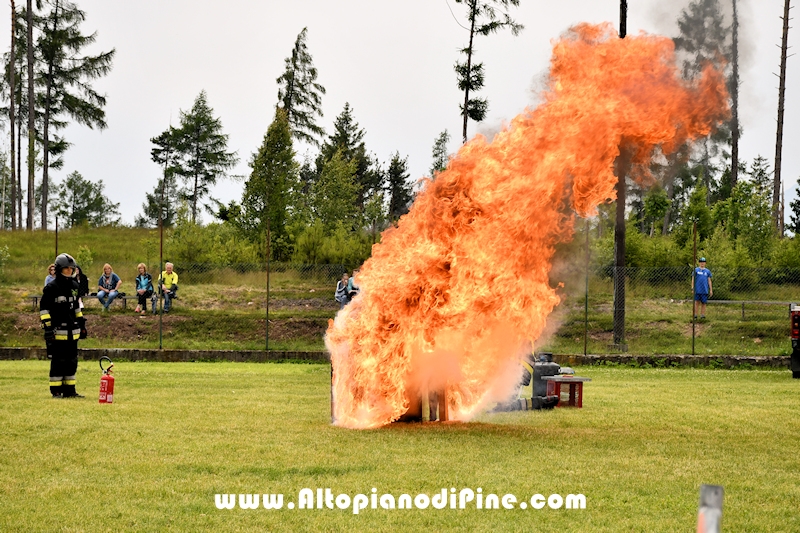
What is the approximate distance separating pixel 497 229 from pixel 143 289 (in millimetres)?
19863

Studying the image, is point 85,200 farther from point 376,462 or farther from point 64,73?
point 376,462

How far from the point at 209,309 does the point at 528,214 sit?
68.3ft

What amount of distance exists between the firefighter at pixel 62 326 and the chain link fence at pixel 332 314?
1053 cm

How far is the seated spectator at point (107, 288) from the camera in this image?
29.6 m

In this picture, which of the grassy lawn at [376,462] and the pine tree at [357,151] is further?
the pine tree at [357,151]

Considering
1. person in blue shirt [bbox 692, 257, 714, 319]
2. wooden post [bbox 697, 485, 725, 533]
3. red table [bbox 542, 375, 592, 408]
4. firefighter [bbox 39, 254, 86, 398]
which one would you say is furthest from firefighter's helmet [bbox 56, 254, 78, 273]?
person in blue shirt [bbox 692, 257, 714, 319]

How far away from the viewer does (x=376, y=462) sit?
924cm

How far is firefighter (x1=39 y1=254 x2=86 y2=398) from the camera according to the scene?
1514 cm

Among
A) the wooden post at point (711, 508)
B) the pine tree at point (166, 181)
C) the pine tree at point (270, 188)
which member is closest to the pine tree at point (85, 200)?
the pine tree at point (166, 181)

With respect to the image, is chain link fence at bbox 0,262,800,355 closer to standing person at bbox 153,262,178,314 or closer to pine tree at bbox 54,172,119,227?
standing person at bbox 153,262,178,314

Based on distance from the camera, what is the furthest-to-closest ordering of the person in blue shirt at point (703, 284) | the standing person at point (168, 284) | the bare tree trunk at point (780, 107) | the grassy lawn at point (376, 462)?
the bare tree trunk at point (780, 107) → the standing person at point (168, 284) → the person in blue shirt at point (703, 284) → the grassy lawn at point (376, 462)

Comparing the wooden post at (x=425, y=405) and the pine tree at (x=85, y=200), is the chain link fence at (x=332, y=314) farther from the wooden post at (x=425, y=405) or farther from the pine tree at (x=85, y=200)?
the pine tree at (x=85, y=200)

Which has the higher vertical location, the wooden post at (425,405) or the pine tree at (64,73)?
the pine tree at (64,73)

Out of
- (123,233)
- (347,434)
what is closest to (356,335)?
(347,434)
